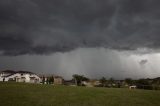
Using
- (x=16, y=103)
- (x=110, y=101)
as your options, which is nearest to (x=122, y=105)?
(x=110, y=101)

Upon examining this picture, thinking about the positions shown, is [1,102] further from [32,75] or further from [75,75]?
[75,75]

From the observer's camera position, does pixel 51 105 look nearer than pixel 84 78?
Yes

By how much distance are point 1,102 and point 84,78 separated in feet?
516

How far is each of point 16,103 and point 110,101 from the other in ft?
44.5

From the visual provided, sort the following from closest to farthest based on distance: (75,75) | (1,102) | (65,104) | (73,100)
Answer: (1,102)
(65,104)
(73,100)
(75,75)

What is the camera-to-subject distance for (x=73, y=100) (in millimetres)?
38281

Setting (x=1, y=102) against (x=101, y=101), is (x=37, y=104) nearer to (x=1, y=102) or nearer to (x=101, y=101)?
(x=1, y=102)

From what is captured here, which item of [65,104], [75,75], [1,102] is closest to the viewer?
[1,102]

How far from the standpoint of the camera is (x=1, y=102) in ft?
104

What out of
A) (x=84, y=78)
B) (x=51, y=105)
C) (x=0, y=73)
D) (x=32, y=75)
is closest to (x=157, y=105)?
(x=51, y=105)

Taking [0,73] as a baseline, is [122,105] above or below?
below

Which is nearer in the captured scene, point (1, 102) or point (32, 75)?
point (1, 102)

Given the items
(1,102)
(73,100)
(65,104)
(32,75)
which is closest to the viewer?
(1,102)

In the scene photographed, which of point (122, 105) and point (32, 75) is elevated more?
point (32, 75)
